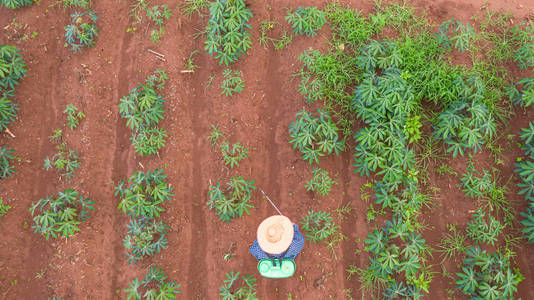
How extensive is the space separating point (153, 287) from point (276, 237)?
222 centimetres

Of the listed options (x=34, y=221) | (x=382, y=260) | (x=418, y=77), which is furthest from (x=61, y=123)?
(x=418, y=77)

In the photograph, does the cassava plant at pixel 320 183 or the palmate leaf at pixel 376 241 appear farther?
the cassava plant at pixel 320 183

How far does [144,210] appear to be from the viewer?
4.21 m

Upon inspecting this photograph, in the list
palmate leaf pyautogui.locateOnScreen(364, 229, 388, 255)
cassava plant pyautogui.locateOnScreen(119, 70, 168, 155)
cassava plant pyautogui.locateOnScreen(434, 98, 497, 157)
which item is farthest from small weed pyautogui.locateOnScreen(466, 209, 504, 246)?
cassava plant pyautogui.locateOnScreen(119, 70, 168, 155)

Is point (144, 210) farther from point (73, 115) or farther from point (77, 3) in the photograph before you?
point (77, 3)

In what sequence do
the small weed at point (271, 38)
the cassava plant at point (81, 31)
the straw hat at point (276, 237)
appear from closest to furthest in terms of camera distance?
the straw hat at point (276, 237) → the cassava plant at point (81, 31) → the small weed at point (271, 38)

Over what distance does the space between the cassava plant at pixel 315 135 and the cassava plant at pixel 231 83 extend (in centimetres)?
104

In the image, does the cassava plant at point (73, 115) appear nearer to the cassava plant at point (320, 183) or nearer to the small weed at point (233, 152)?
the small weed at point (233, 152)

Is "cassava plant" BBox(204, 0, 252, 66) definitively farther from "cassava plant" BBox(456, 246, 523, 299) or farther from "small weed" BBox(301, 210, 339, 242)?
"cassava plant" BBox(456, 246, 523, 299)

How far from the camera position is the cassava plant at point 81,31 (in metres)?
4.65

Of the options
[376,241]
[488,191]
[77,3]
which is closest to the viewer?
[376,241]

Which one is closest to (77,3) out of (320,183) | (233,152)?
(233,152)

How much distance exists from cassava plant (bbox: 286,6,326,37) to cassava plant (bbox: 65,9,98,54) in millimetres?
3115

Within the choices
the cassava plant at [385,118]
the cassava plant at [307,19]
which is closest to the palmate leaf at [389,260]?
the cassava plant at [385,118]
